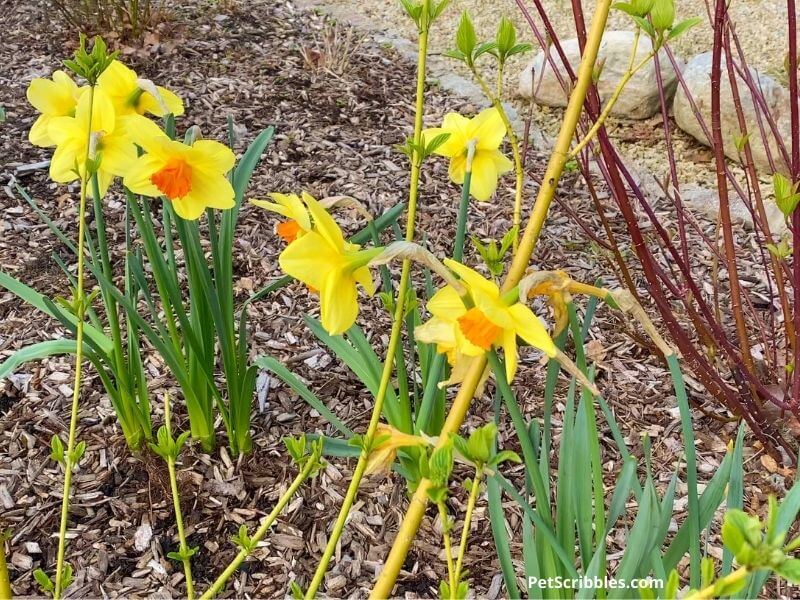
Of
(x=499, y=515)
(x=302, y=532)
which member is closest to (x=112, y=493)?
(x=302, y=532)

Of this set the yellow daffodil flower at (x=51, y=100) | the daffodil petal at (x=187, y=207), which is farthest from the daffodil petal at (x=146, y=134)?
the yellow daffodil flower at (x=51, y=100)

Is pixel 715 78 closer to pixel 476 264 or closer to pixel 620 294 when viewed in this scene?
pixel 620 294

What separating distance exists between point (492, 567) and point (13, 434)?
1288 mm

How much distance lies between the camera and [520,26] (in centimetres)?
484

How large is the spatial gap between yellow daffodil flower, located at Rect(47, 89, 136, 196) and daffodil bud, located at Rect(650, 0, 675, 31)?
93 cm

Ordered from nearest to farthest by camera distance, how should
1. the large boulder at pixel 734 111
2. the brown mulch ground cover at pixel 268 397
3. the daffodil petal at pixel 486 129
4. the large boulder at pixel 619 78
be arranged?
the daffodil petal at pixel 486 129 → the brown mulch ground cover at pixel 268 397 → the large boulder at pixel 734 111 → the large boulder at pixel 619 78

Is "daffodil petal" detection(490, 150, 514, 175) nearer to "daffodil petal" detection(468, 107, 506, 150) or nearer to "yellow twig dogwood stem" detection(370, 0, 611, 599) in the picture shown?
"daffodil petal" detection(468, 107, 506, 150)

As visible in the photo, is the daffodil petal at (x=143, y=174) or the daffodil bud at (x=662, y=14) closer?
the daffodil bud at (x=662, y=14)

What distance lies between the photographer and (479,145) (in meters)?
1.32

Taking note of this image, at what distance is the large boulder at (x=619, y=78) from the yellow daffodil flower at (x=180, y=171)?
2.87m

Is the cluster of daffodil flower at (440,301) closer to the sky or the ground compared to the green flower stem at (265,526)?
closer to the sky

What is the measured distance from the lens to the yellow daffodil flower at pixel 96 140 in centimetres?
124

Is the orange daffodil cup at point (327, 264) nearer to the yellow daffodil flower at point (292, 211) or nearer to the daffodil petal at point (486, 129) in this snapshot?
the yellow daffodil flower at point (292, 211)

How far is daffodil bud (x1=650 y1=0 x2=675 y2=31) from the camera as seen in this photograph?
33.7 inches
